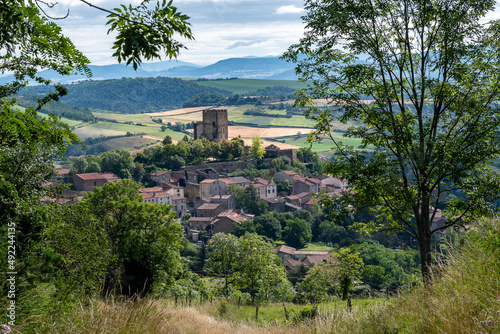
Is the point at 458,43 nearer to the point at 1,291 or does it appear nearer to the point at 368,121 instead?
the point at 368,121

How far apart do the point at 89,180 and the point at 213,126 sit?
20.0 metres

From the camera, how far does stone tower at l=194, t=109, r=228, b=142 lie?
5934 cm

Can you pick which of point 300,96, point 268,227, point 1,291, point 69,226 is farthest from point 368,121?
point 268,227

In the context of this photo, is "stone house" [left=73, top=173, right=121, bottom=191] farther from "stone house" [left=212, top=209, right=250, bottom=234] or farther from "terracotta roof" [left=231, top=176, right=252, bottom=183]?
"terracotta roof" [left=231, top=176, right=252, bottom=183]

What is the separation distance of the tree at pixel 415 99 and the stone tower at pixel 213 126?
53093 mm

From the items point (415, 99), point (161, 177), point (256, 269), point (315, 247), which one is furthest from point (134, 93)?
point (415, 99)

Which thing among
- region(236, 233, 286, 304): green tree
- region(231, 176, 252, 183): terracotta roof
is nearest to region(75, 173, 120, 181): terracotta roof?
region(231, 176, 252, 183): terracotta roof

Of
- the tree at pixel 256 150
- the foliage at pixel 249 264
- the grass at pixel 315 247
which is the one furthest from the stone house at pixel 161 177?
the foliage at pixel 249 264

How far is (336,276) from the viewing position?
1811 centimetres

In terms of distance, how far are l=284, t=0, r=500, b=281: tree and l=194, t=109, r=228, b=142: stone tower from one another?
53093mm

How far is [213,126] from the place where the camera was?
59.6 m

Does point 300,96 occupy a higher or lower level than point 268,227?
higher

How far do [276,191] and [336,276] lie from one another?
35239 mm

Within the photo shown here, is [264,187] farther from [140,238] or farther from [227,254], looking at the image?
[140,238]
